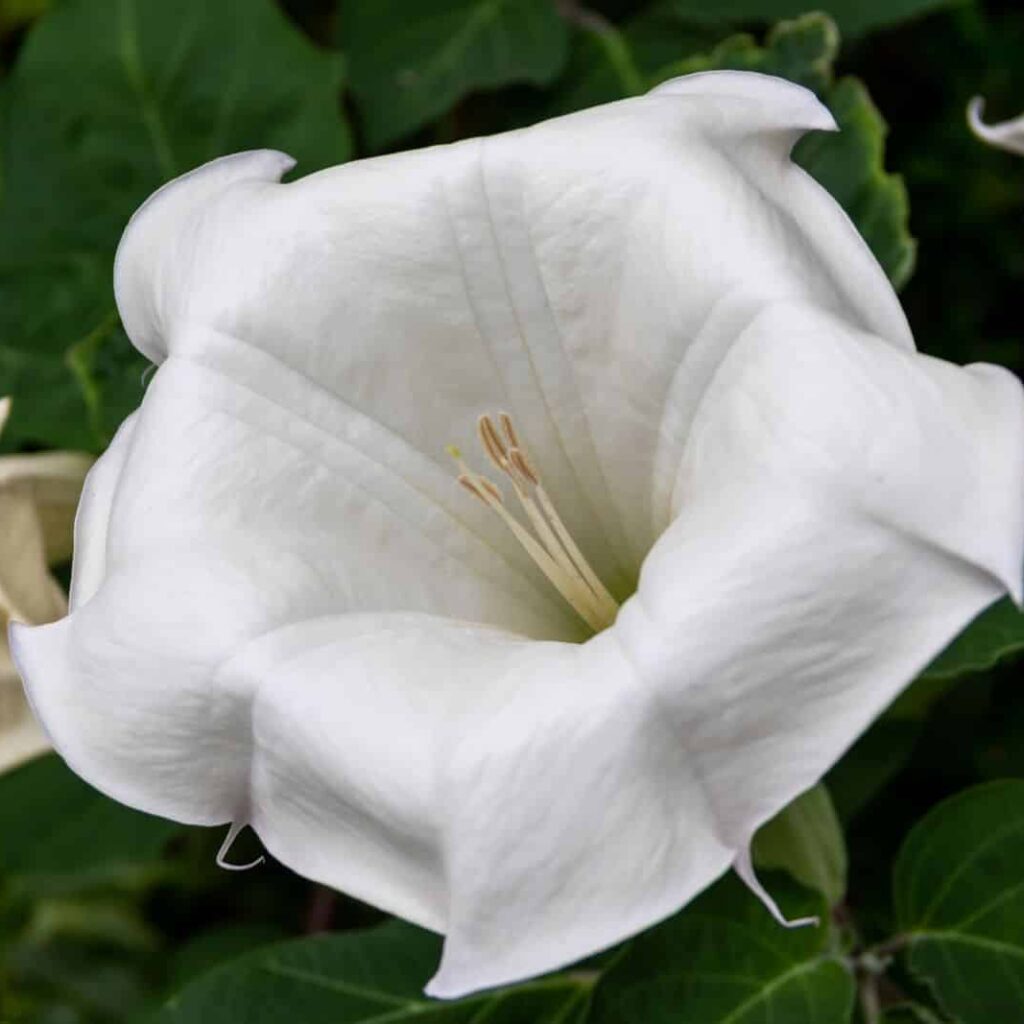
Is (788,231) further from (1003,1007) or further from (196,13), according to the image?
(196,13)

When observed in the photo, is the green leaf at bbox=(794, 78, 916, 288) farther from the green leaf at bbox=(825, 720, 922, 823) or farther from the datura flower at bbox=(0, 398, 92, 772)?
the datura flower at bbox=(0, 398, 92, 772)

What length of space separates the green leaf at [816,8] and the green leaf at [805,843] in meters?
0.63

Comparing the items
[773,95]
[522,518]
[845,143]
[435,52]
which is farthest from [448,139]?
[773,95]

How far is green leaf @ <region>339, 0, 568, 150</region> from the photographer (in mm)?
1271

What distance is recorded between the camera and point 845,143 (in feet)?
3.62

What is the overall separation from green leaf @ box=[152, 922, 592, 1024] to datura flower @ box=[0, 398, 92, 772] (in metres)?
0.26

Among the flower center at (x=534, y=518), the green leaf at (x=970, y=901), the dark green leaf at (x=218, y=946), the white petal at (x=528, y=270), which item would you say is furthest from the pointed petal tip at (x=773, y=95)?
the dark green leaf at (x=218, y=946)

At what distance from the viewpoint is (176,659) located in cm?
72

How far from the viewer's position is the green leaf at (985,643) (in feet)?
3.07

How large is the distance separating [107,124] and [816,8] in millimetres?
612

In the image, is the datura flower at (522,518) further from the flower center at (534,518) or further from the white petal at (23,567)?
the white petal at (23,567)

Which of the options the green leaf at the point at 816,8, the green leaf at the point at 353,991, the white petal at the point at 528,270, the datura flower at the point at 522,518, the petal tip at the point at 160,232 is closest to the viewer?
the datura flower at the point at 522,518

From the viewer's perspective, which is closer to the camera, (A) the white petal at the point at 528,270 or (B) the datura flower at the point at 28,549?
(A) the white petal at the point at 528,270

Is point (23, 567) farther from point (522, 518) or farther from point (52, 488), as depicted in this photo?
point (522, 518)
